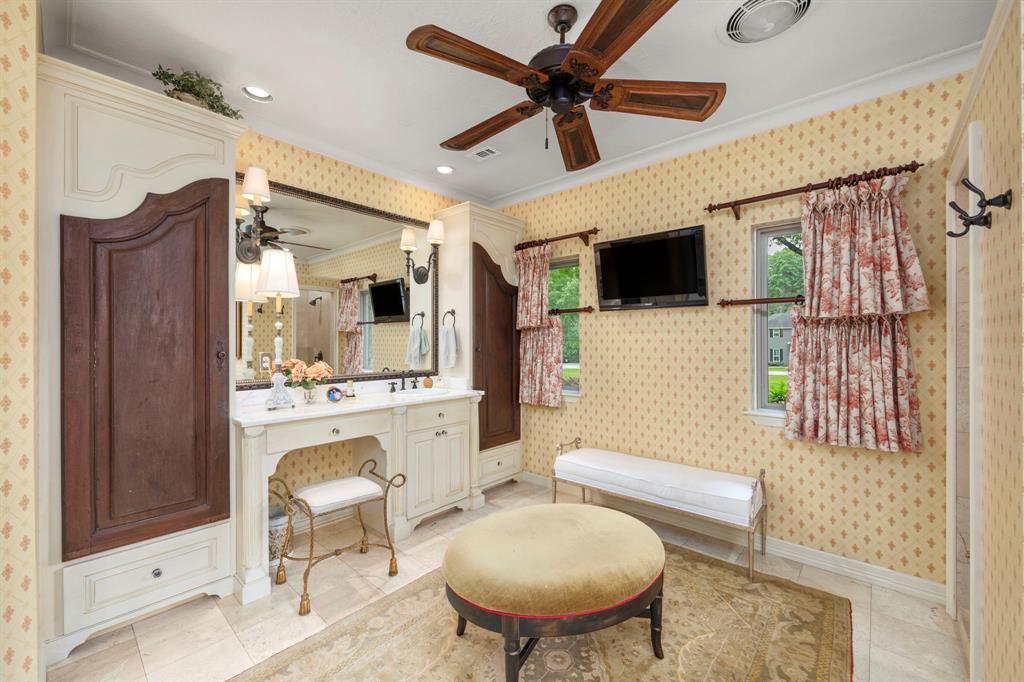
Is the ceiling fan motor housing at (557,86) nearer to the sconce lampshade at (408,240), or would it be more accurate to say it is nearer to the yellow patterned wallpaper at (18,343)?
the yellow patterned wallpaper at (18,343)

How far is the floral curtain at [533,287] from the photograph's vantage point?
3887 millimetres

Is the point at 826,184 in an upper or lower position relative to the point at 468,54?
lower

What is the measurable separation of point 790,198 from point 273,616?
3.77 m

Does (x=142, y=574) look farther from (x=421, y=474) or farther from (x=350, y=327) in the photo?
(x=350, y=327)

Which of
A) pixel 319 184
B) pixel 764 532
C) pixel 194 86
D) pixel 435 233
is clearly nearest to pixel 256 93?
pixel 194 86

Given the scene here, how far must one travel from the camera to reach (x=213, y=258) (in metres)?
2.21

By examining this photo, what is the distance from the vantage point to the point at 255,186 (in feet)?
8.14

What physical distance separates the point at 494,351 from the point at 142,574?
2706 millimetres

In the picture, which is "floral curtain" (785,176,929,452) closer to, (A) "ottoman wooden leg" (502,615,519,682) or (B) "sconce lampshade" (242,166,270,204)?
(A) "ottoman wooden leg" (502,615,519,682)

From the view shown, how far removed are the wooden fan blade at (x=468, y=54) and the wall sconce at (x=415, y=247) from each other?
6.65 feet

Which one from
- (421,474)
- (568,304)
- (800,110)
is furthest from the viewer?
(568,304)

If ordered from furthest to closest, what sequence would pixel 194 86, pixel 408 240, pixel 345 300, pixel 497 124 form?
pixel 408 240
pixel 345 300
pixel 194 86
pixel 497 124

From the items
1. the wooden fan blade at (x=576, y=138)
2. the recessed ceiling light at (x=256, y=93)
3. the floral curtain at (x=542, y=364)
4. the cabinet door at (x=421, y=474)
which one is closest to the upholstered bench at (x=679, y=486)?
the floral curtain at (x=542, y=364)

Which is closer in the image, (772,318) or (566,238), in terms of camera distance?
(772,318)
